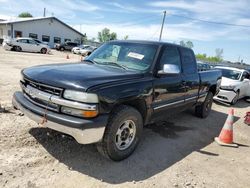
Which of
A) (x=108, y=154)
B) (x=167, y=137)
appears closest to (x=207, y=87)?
(x=167, y=137)

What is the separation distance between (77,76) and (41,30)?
4144 cm

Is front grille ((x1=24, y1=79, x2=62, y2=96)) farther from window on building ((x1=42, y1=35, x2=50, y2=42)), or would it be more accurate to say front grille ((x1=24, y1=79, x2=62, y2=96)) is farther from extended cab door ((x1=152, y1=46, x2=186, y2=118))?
window on building ((x1=42, y1=35, x2=50, y2=42))

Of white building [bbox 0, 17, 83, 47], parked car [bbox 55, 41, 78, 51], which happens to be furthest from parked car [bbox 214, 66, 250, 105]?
white building [bbox 0, 17, 83, 47]

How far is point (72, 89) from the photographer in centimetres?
343

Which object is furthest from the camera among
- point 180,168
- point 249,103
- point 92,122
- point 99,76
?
point 249,103

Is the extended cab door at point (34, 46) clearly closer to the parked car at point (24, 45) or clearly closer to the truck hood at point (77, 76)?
the parked car at point (24, 45)

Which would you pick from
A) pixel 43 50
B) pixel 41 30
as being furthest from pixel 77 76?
pixel 41 30

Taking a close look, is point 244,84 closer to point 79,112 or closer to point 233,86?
point 233,86

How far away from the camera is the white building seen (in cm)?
3938

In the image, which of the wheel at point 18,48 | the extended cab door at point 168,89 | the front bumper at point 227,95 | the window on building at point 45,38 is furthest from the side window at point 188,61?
the window on building at point 45,38

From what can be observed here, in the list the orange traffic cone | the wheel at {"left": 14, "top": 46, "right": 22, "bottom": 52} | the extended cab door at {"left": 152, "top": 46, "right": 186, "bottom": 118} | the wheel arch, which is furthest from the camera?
the wheel at {"left": 14, "top": 46, "right": 22, "bottom": 52}

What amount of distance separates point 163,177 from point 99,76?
181 centimetres

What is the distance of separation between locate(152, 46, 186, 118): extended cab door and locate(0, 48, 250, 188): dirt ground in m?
0.74

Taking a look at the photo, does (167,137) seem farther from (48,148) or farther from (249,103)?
(249,103)
